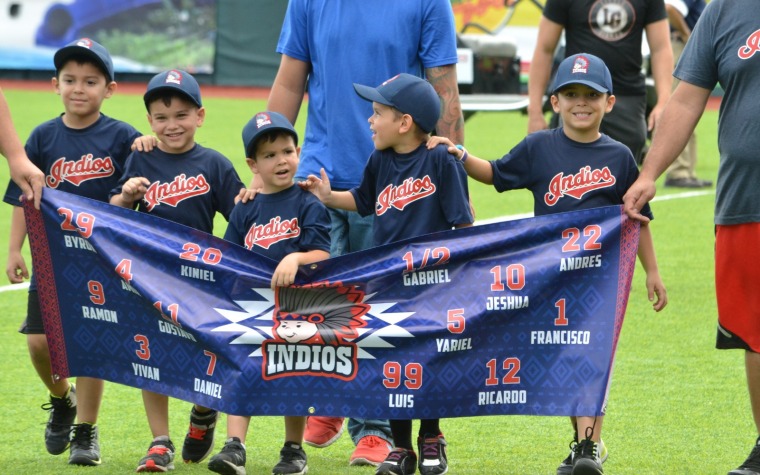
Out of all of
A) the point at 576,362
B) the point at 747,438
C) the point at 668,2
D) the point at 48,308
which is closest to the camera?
the point at 576,362

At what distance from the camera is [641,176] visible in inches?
212

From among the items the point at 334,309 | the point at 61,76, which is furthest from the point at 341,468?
the point at 61,76

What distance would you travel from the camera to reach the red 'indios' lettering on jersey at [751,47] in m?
5.26

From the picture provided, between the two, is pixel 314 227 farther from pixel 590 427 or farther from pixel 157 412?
pixel 590 427

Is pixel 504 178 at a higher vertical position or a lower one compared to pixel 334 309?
higher

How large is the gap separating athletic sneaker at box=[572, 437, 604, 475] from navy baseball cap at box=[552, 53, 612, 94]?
4.75 ft

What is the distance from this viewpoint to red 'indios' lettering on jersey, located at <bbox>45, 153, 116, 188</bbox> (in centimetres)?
585

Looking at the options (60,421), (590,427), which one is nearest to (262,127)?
(60,421)

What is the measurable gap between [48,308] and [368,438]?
148 centimetres

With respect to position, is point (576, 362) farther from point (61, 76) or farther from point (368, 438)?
point (61, 76)

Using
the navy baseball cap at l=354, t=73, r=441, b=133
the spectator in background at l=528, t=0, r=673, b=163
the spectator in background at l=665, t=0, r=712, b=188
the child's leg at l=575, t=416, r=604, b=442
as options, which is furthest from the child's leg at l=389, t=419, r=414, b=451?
the spectator in background at l=665, t=0, r=712, b=188

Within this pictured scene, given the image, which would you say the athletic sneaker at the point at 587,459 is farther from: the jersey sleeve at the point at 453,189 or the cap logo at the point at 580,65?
the cap logo at the point at 580,65

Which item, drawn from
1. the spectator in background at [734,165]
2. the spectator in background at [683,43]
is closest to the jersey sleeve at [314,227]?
the spectator in background at [734,165]

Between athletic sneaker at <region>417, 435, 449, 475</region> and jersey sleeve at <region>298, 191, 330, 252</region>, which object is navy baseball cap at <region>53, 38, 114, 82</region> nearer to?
jersey sleeve at <region>298, 191, 330, 252</region>
